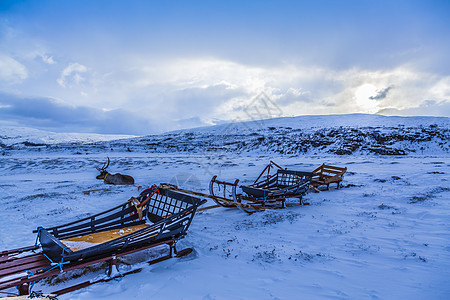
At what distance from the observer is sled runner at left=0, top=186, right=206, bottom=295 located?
14.3ft

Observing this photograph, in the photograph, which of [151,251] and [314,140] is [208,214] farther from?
[314,140]

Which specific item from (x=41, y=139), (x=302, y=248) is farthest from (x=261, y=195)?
(x=41, y=139)

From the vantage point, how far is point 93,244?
222 inches

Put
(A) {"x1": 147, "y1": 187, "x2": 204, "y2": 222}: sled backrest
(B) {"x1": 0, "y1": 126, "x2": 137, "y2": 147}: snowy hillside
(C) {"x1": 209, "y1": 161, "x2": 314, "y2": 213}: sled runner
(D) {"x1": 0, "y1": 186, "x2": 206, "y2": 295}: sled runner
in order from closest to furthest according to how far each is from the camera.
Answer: (D) {"x1": 0, "y1": 186, "x2": 206, "y2": 295}: sled runner, (A) {"x1": 147, "y1": 187, "x2": 204, "y2": 222}: sled backrest, (C) {"x1": 209, "y1": 161, "x2": 314, "y2": 213}: sled runner, (B) {"x1": 0, "y1": 126, "x2": 137, "y2": 147}: snowy hillside

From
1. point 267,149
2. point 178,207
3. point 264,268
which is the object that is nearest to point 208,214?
point 178,207

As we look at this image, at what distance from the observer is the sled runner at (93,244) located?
4371 millimetres

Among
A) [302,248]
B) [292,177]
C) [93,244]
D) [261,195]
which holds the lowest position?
[302,248]

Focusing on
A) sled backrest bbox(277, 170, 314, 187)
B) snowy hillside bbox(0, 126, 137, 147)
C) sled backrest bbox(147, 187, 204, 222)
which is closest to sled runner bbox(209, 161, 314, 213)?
sled backrest bbox(277, 170, 314, 187)

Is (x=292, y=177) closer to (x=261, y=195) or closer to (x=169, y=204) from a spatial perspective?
(x=261, y=195)

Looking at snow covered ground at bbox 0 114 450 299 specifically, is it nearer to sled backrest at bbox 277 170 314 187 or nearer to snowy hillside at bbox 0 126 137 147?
sled backrest at bbox 277 170 314 187

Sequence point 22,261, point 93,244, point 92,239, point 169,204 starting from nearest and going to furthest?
1. point 22,261
2. point 93,244
3. point 92,239
4. point 169,204

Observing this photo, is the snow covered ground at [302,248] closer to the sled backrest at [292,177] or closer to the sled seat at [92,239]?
the sled seat at [92,239]

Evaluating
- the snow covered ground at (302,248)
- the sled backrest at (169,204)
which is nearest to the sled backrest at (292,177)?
the snow covered ground at (302,248)

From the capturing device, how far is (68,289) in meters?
4.50
